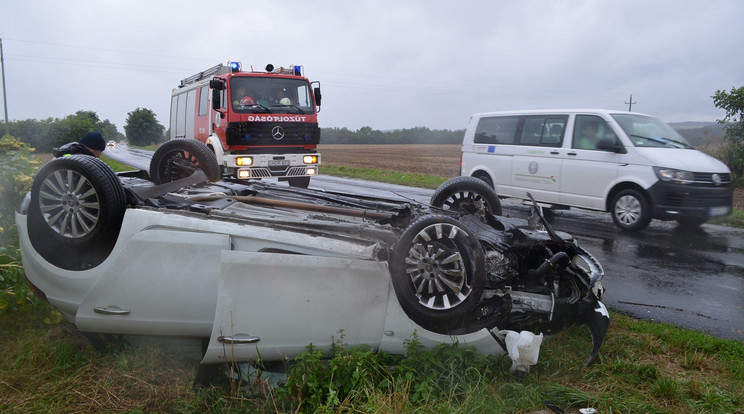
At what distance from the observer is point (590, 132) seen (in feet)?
29.3

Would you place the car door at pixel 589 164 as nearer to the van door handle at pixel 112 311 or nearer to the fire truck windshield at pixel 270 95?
the fire truck windshield at pixel 270 95

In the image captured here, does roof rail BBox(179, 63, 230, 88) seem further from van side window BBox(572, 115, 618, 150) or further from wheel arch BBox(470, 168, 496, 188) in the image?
van side window BBox(572, 115, 618, 150)

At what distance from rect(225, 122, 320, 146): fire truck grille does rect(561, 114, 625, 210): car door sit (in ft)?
17.4

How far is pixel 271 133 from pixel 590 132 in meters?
6.09

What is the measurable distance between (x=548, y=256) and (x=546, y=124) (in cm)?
673

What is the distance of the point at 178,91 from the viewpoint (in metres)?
14.8

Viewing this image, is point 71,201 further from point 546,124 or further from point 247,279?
point 546,124

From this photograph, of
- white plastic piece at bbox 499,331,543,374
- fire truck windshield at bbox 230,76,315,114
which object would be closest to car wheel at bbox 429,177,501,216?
white plastic piece at bbox 499,331,543,374

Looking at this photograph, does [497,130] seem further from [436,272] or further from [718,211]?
[436,272]

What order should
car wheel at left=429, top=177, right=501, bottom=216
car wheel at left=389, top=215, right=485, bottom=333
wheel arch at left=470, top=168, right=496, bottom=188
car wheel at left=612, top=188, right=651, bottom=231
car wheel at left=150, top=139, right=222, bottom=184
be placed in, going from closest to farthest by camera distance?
car wheel at left=389, top=215, right=485, bottom=333, car wheel at left=429, top=177, right=501, bottom=216, car wheel at left=150, top=139, right=222, bottom=184, car wheel at left=612, top=188, right=651, bottom=231, wheel arch at left=470, top=168, right=496, bottom=188

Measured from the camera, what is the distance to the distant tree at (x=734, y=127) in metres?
15.0

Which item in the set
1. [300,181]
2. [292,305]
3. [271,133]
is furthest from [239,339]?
[300,181]

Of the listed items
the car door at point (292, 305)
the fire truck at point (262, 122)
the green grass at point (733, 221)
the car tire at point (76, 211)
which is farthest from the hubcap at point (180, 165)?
the green grass at point (733, 221)

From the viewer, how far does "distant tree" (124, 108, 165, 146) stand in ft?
202
